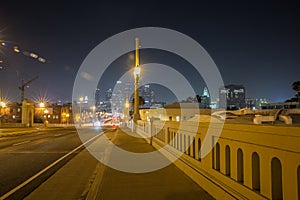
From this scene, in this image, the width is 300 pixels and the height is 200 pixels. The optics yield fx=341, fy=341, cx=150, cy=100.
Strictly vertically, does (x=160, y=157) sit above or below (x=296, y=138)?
below

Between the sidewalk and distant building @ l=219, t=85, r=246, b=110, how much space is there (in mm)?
24191

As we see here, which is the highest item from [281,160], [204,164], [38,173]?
[281,160]

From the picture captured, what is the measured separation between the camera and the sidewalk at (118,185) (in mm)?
7243

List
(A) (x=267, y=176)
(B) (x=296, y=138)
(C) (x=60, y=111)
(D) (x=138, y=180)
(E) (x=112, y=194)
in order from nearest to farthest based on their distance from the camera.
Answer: (B) (x=296, y=138)
(A) (x=267, y=176)
(E) (x=112, y=194)
(D) (x=138, y=180)
(C) (x=60, y=111)

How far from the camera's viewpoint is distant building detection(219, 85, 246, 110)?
34.3 metres

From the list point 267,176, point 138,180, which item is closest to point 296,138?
point 267,176

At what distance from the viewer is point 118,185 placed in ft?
27.4

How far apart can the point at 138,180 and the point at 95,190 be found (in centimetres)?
156

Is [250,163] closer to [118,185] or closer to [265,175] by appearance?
[265,175]

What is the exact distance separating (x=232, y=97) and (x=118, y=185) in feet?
97.5

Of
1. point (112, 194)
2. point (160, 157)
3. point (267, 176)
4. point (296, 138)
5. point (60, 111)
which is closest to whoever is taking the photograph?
point (296, 138)

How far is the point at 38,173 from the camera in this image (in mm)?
10625

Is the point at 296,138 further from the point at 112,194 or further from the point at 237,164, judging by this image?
the point at 112,194

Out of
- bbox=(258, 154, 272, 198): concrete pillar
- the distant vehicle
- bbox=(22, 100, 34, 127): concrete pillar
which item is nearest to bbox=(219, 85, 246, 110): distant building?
the distant vehicle
